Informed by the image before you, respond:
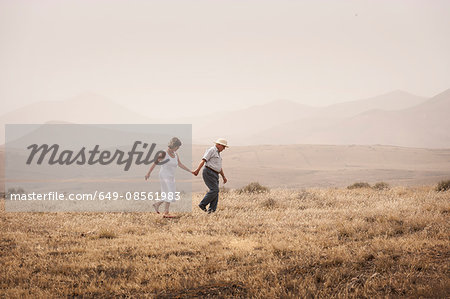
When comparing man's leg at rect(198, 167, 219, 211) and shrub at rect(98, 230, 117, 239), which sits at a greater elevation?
man's leg at rect(198, 167, 219, 211)

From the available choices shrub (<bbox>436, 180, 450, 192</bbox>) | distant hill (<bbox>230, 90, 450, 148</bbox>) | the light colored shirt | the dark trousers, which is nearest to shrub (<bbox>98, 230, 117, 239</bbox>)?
the dark trousers

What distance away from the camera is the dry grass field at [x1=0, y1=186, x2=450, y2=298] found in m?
4.23

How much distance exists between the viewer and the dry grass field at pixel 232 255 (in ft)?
13.9

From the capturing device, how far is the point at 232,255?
5484mm

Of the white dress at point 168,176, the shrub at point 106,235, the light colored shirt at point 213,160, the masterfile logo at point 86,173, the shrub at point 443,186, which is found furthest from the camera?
the shrub at point 443,186

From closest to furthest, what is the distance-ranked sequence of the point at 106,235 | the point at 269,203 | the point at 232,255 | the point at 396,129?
the point at 232,255
the point at 106,235
the point at 269,203
the point at 396,129

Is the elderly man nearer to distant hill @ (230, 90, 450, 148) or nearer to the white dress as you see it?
the white dress

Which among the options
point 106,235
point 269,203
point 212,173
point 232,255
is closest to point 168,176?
point 212,173

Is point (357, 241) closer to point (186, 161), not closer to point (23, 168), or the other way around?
point (186, 161)

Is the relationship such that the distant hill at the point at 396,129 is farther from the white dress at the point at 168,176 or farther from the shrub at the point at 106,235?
the shrub at the point at 106,235

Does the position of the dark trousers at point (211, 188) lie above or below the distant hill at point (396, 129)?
below

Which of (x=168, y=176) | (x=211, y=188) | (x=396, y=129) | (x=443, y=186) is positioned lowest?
(x=443, y=186)

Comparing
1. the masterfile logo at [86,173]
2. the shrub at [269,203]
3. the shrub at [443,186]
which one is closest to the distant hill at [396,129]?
the masterfile logo at [86,173]

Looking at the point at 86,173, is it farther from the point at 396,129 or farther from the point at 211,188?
the point at 396,129
